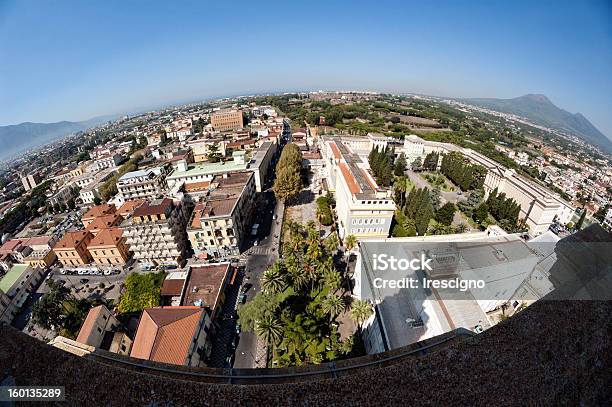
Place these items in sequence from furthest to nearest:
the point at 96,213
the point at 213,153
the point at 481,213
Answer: the point at 213,153 → the point at 96,213 → the point at 481,213

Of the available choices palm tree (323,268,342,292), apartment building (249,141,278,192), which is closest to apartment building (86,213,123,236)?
apartment building (249,141,278,192)

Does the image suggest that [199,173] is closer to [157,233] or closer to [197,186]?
[197,186]

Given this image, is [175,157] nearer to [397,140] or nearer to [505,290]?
[397,140]

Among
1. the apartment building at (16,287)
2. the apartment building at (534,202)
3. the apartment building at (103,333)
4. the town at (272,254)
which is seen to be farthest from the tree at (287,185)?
the apartment building at (534,202)

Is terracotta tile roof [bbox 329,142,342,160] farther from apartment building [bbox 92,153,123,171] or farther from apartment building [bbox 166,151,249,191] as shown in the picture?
apartment building [bbox 92,153,123,171]

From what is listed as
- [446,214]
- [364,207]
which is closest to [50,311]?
[364,207]

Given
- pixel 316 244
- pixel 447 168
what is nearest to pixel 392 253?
pixel 316 244
